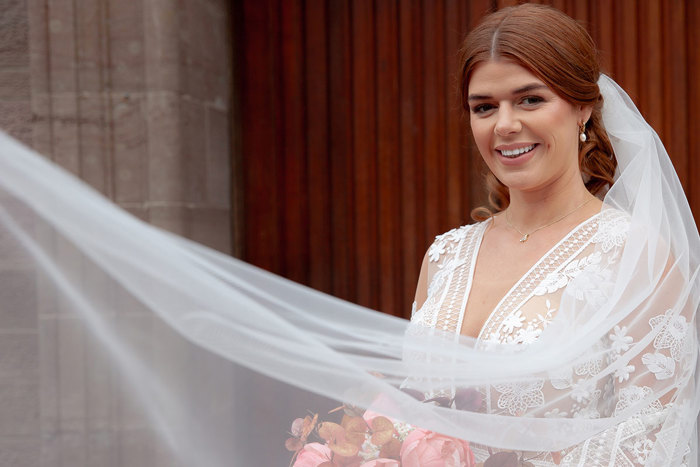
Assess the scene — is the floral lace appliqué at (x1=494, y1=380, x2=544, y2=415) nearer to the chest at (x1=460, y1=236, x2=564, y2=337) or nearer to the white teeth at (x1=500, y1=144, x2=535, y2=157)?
the chest at (x1=460, y1=236, x2=564, y2=337)

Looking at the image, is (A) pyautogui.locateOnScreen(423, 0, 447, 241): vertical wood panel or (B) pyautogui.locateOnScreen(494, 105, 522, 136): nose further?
(A) pyautogui.locateOnScreen(423, 0, 447, 241): vertical wood panel

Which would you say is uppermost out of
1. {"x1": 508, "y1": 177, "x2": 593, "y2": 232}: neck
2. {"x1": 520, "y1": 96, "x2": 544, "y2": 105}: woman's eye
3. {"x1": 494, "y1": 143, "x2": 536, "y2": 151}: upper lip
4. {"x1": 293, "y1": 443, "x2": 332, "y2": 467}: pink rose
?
{"x1": 520, "y1": 96, "x2": 544, "y2": 105}: woman's eye

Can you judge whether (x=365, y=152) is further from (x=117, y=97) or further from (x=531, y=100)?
(x=531, y=100)

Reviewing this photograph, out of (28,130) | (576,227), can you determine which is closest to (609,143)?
(576,227)

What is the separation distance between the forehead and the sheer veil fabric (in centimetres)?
42

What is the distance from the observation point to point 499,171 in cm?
167

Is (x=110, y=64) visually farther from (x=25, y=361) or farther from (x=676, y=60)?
(x=676, y=60)

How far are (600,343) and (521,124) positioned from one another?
0.49 m

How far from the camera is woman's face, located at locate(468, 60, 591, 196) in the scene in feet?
5.22

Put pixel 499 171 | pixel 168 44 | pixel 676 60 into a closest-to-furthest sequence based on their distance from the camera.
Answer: pixel 499 171 < pixel 168 44 < pixel 676 60

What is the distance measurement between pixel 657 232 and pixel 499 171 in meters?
0.36

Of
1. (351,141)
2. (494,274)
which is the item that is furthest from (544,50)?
(351,141)

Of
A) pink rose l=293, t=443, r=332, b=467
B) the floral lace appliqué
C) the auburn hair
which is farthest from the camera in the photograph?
Result: the auburn hair

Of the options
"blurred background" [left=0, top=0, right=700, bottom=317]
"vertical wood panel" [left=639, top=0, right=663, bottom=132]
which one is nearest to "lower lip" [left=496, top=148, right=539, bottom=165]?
"blurred background" [left=0, top=0, right=700, bottom=317]
